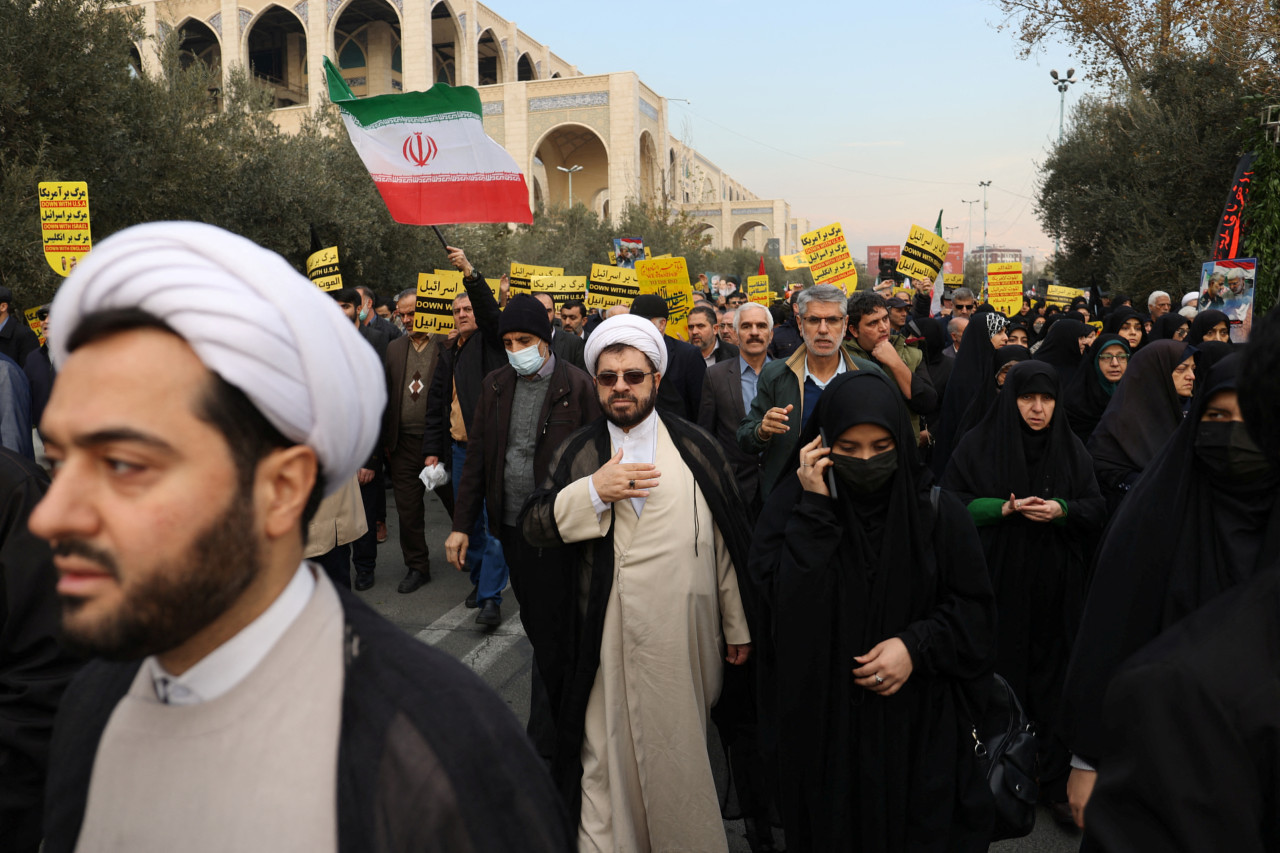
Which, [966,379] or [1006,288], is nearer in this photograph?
[966,379]

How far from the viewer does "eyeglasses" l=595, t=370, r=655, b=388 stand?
3.37 metres

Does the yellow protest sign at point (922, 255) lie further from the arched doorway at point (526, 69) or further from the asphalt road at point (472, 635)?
the arched doorway at point (526, 69)

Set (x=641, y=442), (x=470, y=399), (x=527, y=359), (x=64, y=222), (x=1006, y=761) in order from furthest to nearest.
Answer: (x=64, y=222), (x=470, y=399), (x=527, y=359), (x=641, y=442), (x=1006, y=761)

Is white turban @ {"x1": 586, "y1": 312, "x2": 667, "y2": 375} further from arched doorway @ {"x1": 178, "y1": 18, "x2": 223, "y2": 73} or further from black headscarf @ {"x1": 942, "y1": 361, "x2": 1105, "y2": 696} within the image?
arched doorway @ {"x1": 178, "y1": 18, "x2": 223, "y2": 73}

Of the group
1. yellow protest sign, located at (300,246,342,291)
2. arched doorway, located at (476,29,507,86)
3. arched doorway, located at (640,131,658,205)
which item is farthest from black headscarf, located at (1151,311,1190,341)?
arched doorway, located at (640,131,658,205)

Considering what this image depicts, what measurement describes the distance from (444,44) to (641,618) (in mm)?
52306

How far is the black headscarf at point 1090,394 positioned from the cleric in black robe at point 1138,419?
4.23 feet

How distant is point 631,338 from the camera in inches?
134

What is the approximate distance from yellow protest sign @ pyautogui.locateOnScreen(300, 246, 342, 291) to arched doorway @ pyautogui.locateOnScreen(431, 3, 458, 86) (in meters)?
38.2

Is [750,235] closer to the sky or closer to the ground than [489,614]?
closer to the sky

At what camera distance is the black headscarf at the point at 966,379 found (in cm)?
684

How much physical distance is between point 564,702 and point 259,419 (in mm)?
2380

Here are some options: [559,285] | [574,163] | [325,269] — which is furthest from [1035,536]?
[574,163]

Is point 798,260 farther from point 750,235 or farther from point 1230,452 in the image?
point 750,235
